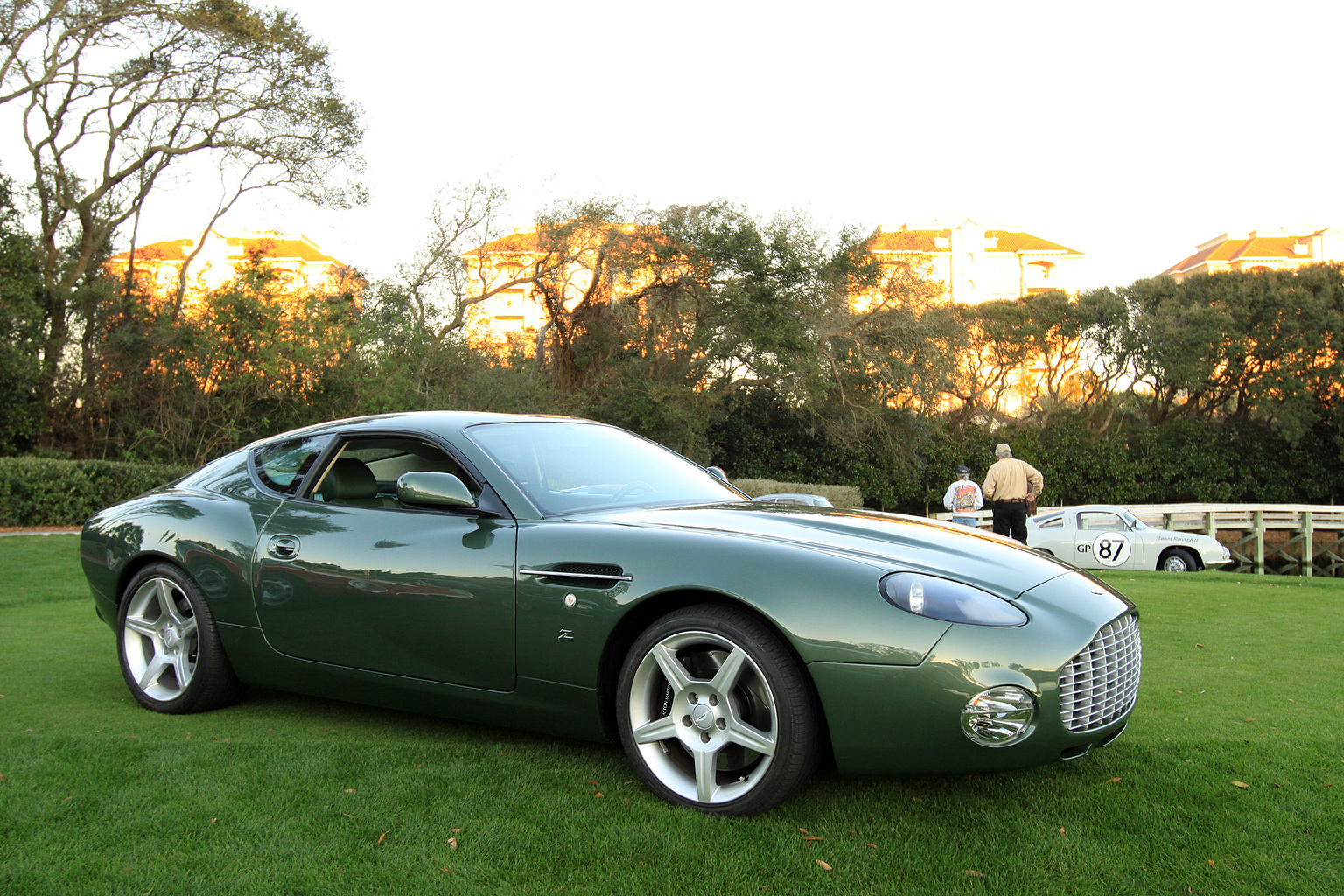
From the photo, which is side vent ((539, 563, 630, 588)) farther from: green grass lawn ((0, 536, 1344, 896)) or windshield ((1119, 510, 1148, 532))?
windshield ((1119, 510, 1148, 532))

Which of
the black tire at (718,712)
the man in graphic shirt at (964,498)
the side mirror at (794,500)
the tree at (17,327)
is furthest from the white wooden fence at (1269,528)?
the tree at (17,327)

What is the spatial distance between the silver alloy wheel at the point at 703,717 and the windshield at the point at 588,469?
0.78 m

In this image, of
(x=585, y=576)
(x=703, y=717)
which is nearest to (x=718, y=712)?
(x=703, y=717)

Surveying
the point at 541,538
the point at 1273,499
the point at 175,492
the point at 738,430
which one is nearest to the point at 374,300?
the point at 738,430

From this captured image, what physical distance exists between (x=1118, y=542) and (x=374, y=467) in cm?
1661

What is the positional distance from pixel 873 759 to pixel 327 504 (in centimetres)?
247

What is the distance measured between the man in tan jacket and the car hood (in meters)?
8.94

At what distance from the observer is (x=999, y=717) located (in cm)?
269

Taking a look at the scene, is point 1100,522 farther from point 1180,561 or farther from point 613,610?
point 613,610

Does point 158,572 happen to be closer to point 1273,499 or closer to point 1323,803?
point 1323,803

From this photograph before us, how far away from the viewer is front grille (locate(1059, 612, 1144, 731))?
2.79 meters

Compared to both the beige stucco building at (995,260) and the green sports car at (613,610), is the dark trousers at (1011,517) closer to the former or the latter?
the green sports car at (613,610)

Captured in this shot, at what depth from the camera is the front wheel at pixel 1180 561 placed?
17.0 metres

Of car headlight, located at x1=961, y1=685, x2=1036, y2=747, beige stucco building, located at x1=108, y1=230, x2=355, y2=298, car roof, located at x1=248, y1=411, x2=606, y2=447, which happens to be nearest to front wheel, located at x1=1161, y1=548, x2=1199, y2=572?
car roof, located at x1=248, y1=411, x2=606, y2=447
